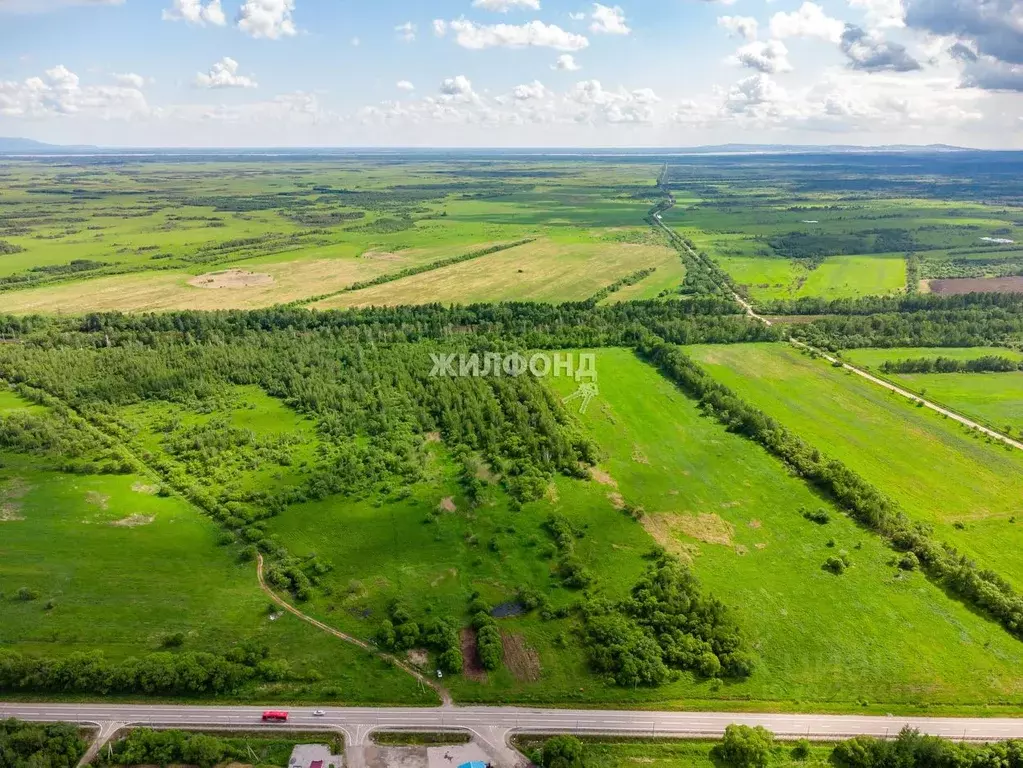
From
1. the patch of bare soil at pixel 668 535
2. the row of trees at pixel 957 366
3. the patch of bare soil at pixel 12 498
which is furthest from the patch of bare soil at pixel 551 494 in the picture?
the row of trees at pixel 957 366

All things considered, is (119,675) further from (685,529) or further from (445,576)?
(685,529)

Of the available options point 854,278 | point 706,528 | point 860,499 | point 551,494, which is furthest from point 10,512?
point 854,278

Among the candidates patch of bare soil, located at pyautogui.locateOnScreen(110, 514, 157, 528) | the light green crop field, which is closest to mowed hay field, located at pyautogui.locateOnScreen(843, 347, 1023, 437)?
the light green crop field

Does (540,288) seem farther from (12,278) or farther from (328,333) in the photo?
(12,278)

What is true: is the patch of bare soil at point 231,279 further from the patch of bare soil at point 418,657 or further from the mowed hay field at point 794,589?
the patch of bare soil at point 418,657

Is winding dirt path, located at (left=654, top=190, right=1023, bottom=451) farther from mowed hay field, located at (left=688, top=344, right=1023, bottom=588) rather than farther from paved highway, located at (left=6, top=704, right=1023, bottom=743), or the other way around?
paved highway, located at (left=6, top=704, right=1023, bottom=743)

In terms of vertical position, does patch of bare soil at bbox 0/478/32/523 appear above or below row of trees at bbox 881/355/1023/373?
below

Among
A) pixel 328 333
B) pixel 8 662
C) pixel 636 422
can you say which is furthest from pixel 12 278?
pixel 636 422
